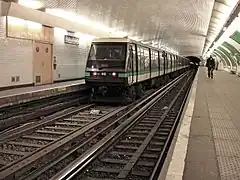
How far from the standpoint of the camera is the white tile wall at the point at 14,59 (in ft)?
47.8

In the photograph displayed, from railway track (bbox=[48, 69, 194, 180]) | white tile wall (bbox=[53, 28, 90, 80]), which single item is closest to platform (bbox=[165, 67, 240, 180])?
railway track (bbox=[48, 69, 194, 180])

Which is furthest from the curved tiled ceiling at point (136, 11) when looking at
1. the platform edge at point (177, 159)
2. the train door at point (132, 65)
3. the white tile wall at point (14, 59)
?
the platform edge at point (177, 159)

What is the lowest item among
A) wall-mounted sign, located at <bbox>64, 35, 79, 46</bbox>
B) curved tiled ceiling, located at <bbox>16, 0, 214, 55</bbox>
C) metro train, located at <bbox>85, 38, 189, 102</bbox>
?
metro train, located at <bbox>85, 38, 189, 102</bbox>

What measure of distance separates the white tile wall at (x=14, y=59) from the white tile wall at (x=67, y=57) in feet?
10.2

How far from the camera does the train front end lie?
1428 centimetres

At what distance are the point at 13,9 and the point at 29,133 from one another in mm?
7237

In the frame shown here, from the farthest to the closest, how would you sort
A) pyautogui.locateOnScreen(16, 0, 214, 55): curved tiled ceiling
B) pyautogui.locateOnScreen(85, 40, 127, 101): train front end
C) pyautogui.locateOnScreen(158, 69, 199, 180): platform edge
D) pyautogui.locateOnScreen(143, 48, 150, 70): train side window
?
pyautogui.locateOnScreen(16, 0, 214, 55): curved tiled ceiling < pyautogui.locateOnScreen(143, 48, 150, 70): train side window < pyautogui.locateOnScreen(85, 40, 127, 101): train front end < pyautogui.locateOnScreen(158, 69, 199, 180): platform edge

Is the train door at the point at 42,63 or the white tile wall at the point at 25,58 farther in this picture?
the train door at the point at 42,63

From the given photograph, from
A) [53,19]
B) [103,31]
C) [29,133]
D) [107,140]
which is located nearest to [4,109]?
[29,133]

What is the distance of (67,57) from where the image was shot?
21.8 metres

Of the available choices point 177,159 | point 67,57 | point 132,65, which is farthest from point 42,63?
point 177,159

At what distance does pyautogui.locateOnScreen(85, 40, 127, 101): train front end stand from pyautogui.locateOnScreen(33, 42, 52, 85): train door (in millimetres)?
3871

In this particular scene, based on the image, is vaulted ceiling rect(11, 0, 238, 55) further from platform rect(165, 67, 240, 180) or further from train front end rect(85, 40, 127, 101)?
platform rect(165, 67, 240, 180)

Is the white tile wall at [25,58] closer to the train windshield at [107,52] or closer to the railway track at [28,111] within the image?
the railway track at [28,111]
